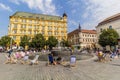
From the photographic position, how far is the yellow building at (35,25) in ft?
247

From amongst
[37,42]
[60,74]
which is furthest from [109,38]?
[60,74]

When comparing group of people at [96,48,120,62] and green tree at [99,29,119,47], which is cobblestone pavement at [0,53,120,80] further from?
green tree at [99,29,119,47]

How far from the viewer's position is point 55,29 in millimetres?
84250

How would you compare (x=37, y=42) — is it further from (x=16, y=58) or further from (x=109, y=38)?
(x=16, y=58)

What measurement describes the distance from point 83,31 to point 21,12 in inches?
1719

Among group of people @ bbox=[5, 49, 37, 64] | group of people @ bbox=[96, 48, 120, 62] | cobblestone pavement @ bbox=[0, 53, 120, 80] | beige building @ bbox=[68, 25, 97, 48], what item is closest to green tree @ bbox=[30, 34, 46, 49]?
group of people @ bbox=[96, 48, 120, 62]

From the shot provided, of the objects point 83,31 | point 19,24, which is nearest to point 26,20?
point 19,24

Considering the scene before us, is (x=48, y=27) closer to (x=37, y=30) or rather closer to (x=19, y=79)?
(x=37, y=30)

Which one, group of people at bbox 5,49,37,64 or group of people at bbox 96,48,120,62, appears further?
group of people at bbox 96,48,120,62

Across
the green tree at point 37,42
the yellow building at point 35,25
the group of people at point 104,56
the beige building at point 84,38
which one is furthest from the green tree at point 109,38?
the beige building at point 84,38

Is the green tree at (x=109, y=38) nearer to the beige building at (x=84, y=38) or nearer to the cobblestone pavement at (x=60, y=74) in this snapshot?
the cobblestone pavement at (x=60, y=74)

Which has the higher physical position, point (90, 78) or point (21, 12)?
point (21, 12)

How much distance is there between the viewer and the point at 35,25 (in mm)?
80438

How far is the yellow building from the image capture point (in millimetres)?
75188
